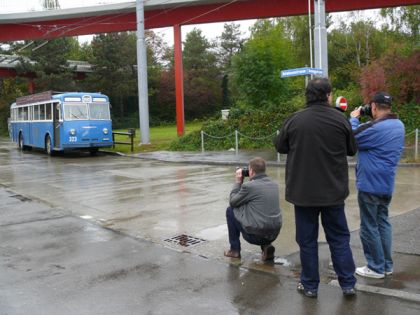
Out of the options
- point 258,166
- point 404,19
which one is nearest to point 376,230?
point 258,166

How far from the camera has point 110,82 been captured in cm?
5525

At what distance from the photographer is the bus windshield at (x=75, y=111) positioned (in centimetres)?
2347

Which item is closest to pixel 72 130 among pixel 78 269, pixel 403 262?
pixel 78 269

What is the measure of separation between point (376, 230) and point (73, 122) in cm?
1978

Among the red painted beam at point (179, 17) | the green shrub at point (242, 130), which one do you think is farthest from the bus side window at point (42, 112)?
the red painted beam at point (179, 17)

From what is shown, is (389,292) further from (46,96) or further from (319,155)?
(46,96)

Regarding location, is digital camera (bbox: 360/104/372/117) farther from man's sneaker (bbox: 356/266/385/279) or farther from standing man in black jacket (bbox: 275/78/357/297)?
man's sneaker (bbox: 356/266/385/279)

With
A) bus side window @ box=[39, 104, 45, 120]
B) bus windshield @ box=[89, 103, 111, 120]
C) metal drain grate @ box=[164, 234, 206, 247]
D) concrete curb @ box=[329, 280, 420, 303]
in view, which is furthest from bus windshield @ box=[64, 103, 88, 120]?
concrete curb @ box=[329, 280, 420, 303]

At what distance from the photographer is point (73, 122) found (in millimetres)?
23406

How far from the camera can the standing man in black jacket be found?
479 cm

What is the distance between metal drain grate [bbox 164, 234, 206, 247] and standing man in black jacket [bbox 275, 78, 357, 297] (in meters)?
2.46

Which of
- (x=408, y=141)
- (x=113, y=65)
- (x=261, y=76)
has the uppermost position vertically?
(x=113, y=65)

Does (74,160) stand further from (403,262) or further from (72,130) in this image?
(403,262)

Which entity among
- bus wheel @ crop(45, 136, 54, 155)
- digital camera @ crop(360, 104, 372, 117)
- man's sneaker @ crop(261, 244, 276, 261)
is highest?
digital camera @ crop(360, 104, 372, 117)
